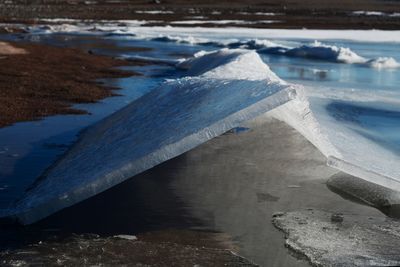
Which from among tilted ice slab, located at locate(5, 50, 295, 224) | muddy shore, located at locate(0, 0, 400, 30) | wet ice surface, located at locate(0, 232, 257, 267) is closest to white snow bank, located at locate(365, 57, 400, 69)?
tilted ice slab, located at locate(5, 50, 295, 224)

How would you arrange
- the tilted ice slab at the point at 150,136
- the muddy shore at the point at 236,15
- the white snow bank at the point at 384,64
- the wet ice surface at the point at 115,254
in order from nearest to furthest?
the wet ice surface at the point at 115,254 < the tilted ice slab at the point at 150,136 < the white snow bank at the point at 384,64 < the muddy shore at the point at 236,15

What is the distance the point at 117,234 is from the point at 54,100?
7.46 m

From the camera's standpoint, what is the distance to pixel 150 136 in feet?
20.4

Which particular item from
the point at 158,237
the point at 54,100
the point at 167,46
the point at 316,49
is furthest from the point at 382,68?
the point at 158,237

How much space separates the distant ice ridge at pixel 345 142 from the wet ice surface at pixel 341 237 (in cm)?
53

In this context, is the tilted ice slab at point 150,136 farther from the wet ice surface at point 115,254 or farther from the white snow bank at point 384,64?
the white snow bank at point 384,64

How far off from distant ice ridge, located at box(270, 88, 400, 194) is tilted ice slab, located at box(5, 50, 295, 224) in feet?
1.84

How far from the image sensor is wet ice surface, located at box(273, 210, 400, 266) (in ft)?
15.4

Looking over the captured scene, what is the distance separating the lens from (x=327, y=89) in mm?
13672

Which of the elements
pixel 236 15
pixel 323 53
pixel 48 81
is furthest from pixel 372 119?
pixel 236 15

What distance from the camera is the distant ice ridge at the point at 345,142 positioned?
6023 millimetres

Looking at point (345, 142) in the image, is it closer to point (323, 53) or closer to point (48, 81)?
point (48, 81)

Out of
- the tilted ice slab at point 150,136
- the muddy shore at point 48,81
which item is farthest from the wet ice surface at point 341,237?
the muddy shore at point 48,81

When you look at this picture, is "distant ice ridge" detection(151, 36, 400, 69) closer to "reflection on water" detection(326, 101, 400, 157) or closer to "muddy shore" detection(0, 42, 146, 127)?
"muddy shore" detection(0, 42, 146, 127)
